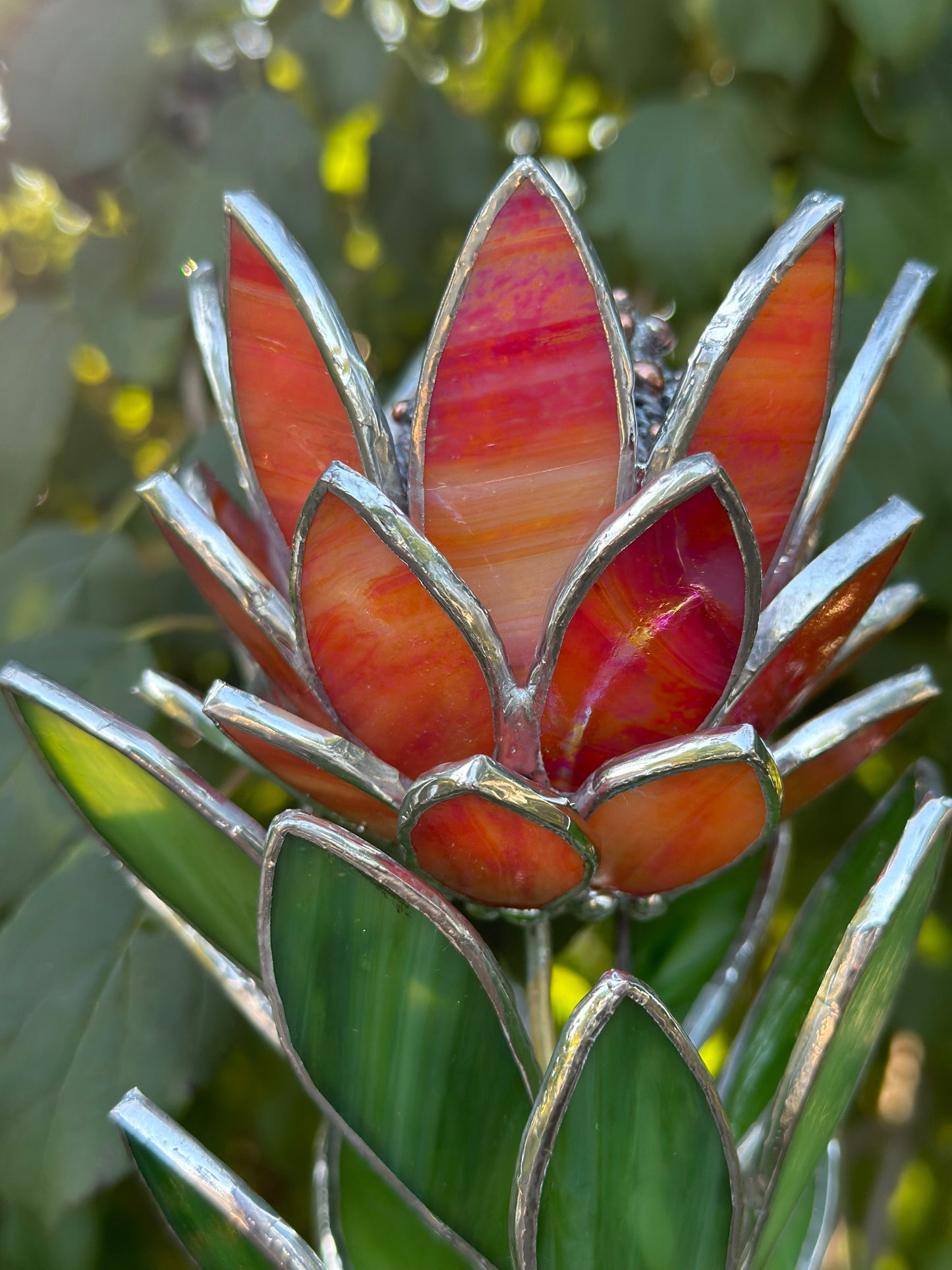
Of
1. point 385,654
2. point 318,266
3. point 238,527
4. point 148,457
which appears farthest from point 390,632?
point 148,457

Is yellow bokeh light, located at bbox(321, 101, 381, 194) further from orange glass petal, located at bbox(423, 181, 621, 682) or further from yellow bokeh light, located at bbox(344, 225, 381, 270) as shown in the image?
orange glass petal, located at bbox(423, 181, 621, 682)

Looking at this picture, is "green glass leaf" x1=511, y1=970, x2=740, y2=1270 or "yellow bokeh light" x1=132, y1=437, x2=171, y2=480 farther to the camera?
"yellow bokeh light" x1=132, y1=437, x2=171, y2=480

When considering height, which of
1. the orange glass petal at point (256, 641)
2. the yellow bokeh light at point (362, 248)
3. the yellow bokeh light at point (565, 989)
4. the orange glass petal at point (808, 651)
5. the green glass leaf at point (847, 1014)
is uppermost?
the yellow bokeh light at point (362, 248)

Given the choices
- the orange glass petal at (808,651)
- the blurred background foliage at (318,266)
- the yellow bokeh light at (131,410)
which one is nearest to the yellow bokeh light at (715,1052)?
the blurred background foliage at (318,266)

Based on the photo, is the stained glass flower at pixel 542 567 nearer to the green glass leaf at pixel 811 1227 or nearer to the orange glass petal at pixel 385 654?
the orange glass petal at pixel 385 654

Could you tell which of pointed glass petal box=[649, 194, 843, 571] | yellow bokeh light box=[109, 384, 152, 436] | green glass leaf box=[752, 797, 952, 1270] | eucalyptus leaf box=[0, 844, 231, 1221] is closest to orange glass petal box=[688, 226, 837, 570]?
pointed glass petal box=[649, 194, 843, 571]

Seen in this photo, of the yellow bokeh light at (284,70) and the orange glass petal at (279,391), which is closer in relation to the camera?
the orange glass petal at (279,391)

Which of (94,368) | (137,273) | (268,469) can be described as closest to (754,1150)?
(268,469)
